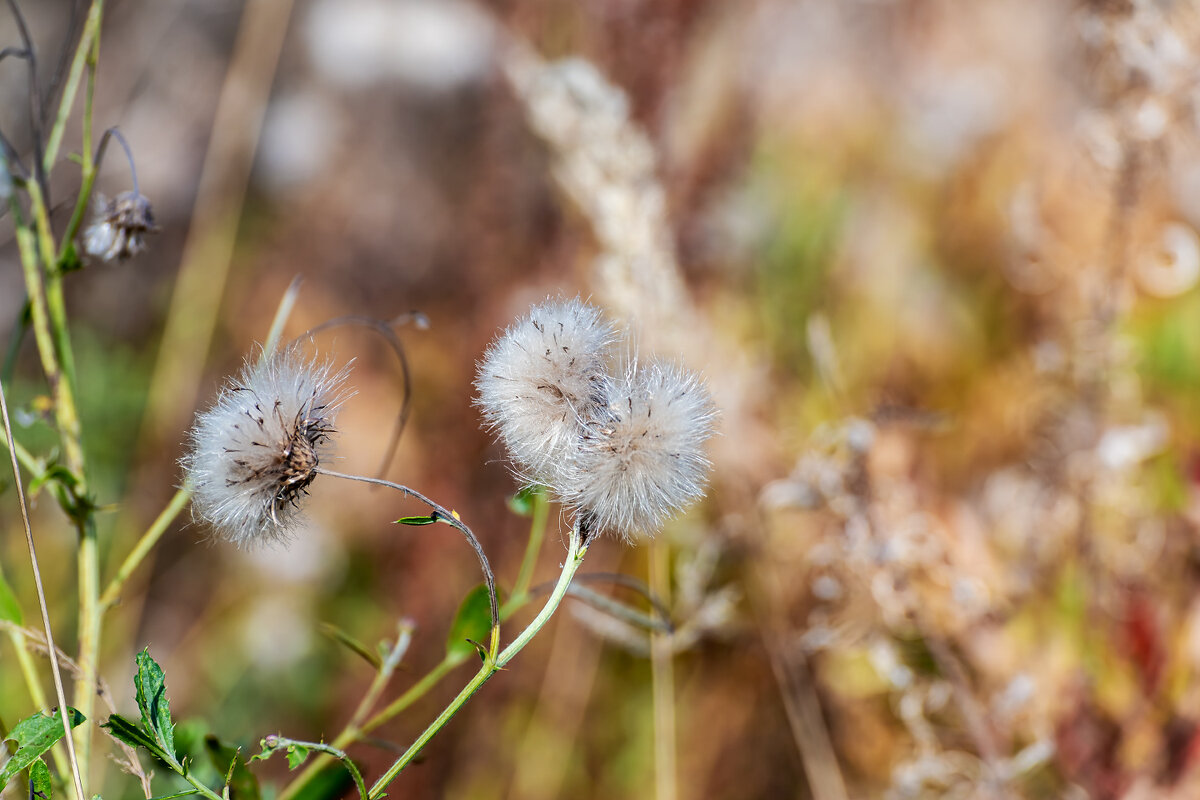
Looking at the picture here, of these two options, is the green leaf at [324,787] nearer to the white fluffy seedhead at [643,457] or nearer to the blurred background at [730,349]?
the blurred background at [730,349]

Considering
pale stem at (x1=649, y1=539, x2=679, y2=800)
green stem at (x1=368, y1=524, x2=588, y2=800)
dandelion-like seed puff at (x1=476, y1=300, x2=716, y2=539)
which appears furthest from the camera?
pale stem at (x1=649, y1=539, x2=679, y2=800)

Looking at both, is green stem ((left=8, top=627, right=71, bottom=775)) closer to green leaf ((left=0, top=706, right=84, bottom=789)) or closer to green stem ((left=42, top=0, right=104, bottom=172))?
green leaf ((left=0, top=706, right=84, bottom=789))

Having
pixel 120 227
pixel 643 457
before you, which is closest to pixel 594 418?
pixel 643 457

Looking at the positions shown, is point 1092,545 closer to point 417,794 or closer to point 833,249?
point 833,249

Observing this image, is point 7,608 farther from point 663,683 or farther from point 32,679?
point 663,683

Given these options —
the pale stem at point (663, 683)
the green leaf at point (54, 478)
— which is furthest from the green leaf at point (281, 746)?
the pale stem at point (663, 683)

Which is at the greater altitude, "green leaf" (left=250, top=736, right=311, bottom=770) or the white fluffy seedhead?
the white fluffy seedhead

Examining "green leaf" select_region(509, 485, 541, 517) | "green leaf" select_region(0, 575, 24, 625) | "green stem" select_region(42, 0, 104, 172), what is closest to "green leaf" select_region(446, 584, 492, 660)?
"green leaf" select_region(509, 485, 541, 517)

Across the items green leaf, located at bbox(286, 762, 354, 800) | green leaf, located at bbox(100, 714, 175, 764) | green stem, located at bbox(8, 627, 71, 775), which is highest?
green stem, located at bbox(8, 627, 71, 775)
